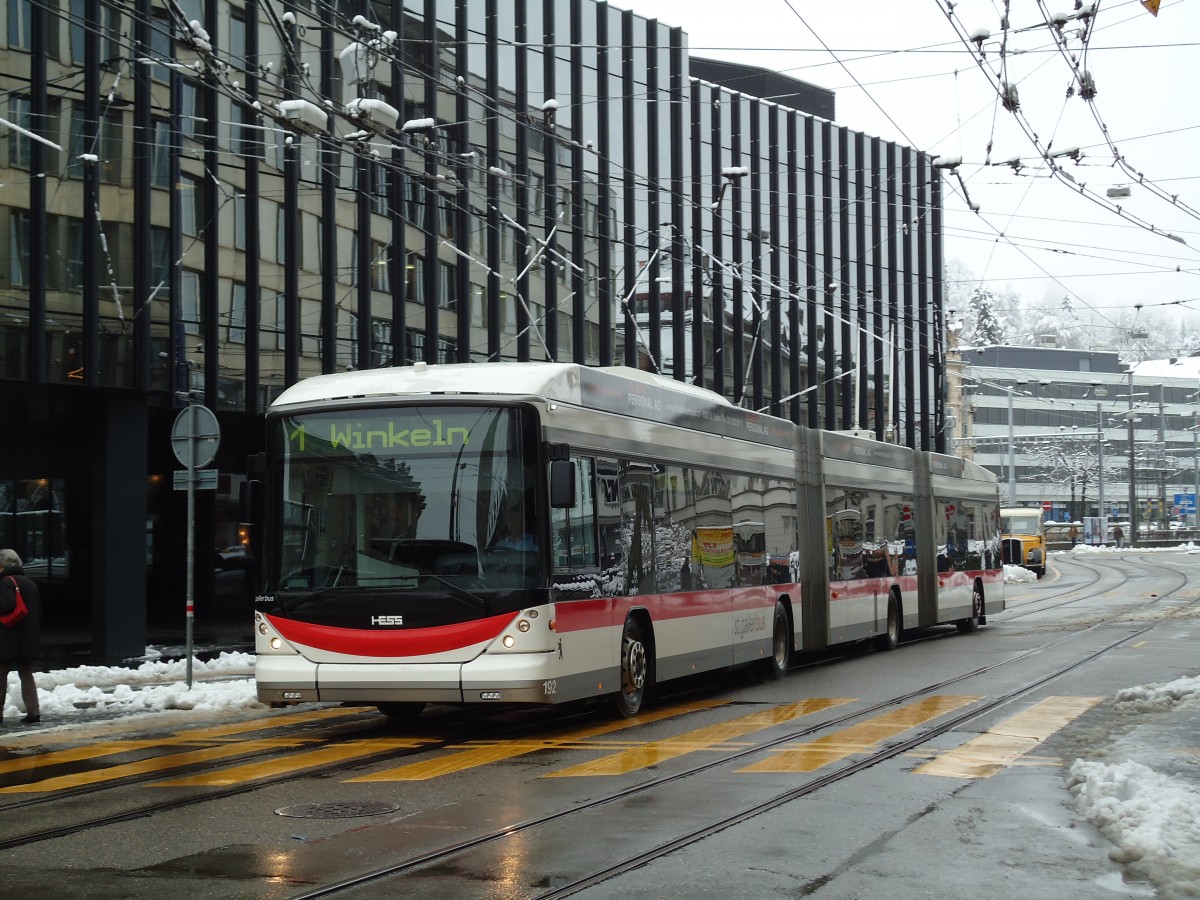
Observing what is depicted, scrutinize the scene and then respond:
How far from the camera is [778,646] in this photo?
18734 millimetres

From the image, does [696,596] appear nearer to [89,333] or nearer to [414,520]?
[414,520]

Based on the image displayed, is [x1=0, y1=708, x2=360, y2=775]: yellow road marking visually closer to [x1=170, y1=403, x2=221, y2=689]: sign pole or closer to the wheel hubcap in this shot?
[x1=170, y1=403, x2=221, y2=689]: sign pole

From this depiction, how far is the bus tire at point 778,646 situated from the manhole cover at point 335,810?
9766 millimetres

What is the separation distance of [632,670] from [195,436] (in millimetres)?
6076

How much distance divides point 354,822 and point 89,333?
582 inches

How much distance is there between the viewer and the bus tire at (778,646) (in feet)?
60.6

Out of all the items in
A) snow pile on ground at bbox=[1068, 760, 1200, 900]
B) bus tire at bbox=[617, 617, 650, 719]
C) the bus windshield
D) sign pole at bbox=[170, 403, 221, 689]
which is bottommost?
snow pile on ground at bbox=[1068, 760, 1200, 900]

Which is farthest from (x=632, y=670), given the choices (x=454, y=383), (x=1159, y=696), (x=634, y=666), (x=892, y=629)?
(x=892, y=629)

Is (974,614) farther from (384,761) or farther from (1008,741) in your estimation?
(384,761)

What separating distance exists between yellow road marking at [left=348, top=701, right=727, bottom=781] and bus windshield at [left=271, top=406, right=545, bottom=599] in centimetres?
129

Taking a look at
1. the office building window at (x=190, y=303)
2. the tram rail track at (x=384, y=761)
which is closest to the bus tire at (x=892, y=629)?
the tram rail track at (x=384, y=761)

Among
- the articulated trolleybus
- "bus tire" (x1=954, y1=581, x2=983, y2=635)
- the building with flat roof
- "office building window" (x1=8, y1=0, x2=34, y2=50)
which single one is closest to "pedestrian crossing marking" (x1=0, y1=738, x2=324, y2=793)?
the articulated trolleybus

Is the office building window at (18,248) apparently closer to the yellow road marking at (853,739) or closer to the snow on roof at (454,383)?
the snow on roof at (454,383)

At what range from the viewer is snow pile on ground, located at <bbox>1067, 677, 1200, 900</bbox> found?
6.94 m
